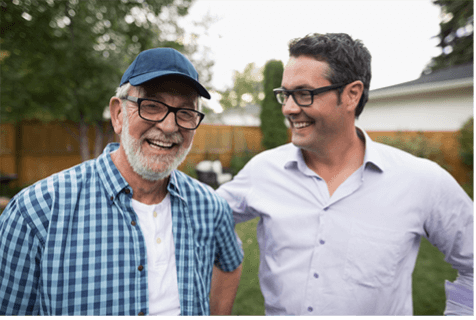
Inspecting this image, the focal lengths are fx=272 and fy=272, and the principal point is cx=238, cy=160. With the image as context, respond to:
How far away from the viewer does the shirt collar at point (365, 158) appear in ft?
6.13

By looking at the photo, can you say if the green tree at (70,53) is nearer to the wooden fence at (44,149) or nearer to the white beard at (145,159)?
the wooden fence at (44,149)

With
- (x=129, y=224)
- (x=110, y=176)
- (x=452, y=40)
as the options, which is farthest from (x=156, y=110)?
(x=452, y=40)

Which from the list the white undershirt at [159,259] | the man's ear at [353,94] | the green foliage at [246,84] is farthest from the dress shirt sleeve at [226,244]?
the green foliage at [246,84]

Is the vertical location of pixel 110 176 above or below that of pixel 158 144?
below

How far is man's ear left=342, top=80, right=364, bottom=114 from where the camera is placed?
6.41 feet

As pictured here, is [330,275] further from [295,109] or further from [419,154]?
[419,154]

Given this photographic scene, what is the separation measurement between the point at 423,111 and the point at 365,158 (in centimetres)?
1415

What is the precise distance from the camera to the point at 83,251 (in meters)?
1.37

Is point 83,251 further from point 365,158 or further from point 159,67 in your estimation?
point 365,158

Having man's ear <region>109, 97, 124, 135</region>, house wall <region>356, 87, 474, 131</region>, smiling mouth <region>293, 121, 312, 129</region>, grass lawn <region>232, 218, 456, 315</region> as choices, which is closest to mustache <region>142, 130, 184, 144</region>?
man's ear <region>109, 97, 124, 135</region>

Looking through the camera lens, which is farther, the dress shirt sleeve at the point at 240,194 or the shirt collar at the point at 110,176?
the dress shirt sleeve at the point at 240,194

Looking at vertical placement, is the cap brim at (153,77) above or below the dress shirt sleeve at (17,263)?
above

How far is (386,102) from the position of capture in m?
14.5
